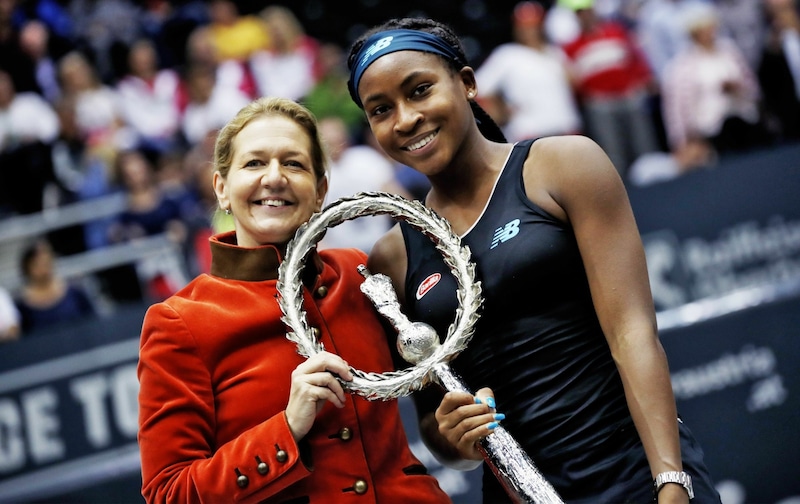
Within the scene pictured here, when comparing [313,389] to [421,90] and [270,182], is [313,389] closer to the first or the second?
[270,182]

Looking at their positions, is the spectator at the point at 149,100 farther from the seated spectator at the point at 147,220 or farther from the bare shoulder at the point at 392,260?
the bare shoulder at the point at 392,260

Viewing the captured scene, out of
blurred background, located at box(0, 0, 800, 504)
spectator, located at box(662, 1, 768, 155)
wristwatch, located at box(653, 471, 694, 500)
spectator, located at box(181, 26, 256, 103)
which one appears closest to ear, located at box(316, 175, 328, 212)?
wristwatch, located at box(653, 471, 694, 500)

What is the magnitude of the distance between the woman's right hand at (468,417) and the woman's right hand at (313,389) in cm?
19

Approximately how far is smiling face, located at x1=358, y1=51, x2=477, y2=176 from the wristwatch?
2.45 feet

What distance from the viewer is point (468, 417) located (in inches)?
75.5

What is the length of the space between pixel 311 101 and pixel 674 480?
522cm

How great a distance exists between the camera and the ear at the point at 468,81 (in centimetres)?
221

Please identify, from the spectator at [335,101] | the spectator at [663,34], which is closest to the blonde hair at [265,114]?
the spectator at [335,101]

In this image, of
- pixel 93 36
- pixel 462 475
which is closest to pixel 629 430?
pixel 462 475

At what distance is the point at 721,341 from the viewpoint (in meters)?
5.14

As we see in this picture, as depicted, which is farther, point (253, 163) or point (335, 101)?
point (335, 101)

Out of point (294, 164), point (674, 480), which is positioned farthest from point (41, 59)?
point (674, 480)

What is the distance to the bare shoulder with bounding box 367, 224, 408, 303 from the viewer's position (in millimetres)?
2246

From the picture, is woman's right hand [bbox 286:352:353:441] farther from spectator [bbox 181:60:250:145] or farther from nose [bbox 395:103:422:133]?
spectator [bbox 181:60:250:145]
